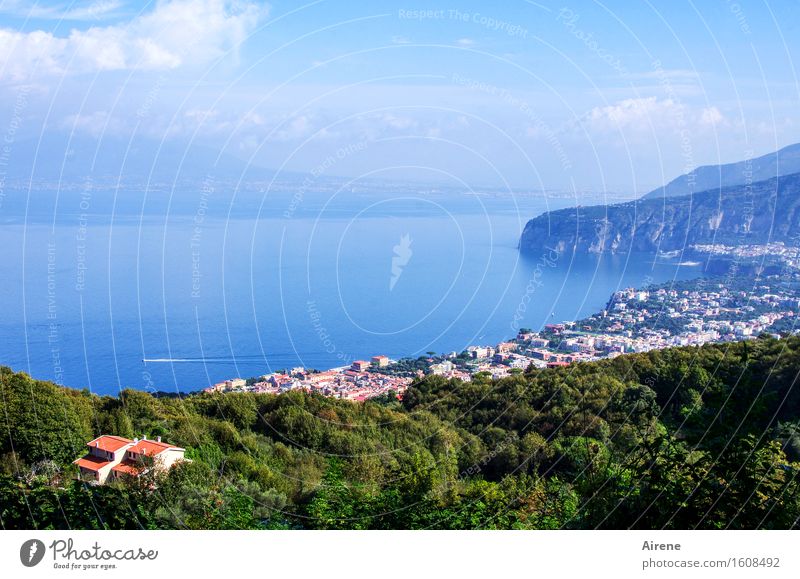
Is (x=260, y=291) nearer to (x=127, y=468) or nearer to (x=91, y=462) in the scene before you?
(x=91, y=462)

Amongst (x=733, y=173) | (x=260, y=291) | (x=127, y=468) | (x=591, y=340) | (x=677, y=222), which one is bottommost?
(x=591, y=340)

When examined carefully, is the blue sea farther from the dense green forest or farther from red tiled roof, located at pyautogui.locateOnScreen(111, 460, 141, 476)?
red tiled roof, located at pyautogui.locateOnScreen(111, 460, 141, 476)

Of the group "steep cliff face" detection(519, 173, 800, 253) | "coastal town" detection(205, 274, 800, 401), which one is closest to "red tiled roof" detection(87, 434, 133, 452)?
"coastal town" detection(205, 274, 800, 401)

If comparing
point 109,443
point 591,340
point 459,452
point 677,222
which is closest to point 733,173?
point 677,222

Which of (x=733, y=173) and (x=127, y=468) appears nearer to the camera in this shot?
(x=127, y=468)

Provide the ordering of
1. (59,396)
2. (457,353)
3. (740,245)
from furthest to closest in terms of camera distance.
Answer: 1. (740,245)
2. (457,353)
3. (59,396)

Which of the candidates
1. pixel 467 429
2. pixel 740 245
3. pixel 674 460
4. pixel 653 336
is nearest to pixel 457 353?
pixel 653 336

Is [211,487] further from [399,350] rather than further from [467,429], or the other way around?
[399,350]
